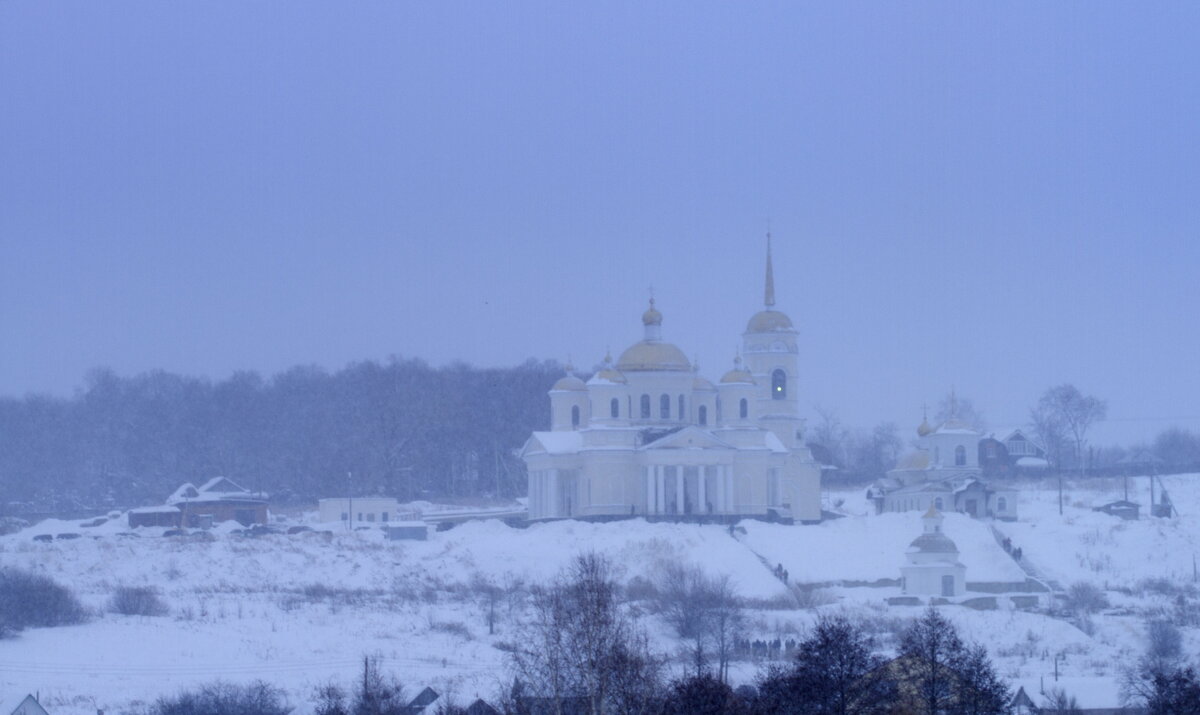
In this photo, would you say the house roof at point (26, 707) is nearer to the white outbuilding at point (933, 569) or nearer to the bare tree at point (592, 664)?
the bare tree at point (592, 664)

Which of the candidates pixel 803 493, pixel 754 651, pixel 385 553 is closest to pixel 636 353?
pixel 803 493

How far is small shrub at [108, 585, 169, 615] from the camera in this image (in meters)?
41.2

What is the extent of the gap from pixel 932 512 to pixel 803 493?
11813 millimetres

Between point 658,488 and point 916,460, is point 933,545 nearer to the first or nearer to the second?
point 658,488

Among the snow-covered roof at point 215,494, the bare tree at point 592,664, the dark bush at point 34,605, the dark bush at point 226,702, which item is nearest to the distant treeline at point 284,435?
the snow-covered roof at point 215,494

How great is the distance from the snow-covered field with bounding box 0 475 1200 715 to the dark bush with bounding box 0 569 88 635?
0.55m

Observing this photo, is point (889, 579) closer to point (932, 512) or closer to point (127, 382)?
point (932, 512)

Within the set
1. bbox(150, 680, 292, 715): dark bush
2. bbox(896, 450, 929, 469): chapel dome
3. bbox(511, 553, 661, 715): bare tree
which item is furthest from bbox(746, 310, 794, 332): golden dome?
bbox(511, 553, 661, 715): bare tree

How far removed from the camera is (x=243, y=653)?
1470 inches

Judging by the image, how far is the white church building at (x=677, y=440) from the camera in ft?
187

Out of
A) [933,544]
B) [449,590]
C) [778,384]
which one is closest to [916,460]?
[778,384]

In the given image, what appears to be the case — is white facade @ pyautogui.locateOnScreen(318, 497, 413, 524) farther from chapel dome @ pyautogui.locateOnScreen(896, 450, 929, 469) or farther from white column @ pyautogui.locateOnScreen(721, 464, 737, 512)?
chapel dome @ pyautogui.locateOnScreen(896, 450, 929, 469)

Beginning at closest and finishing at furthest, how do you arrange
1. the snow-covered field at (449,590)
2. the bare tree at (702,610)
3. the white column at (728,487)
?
the snow-covered field at (449,590), the bare tree at (702,610), the white column at (728,487)

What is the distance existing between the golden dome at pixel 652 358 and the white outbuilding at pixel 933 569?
545 inches
